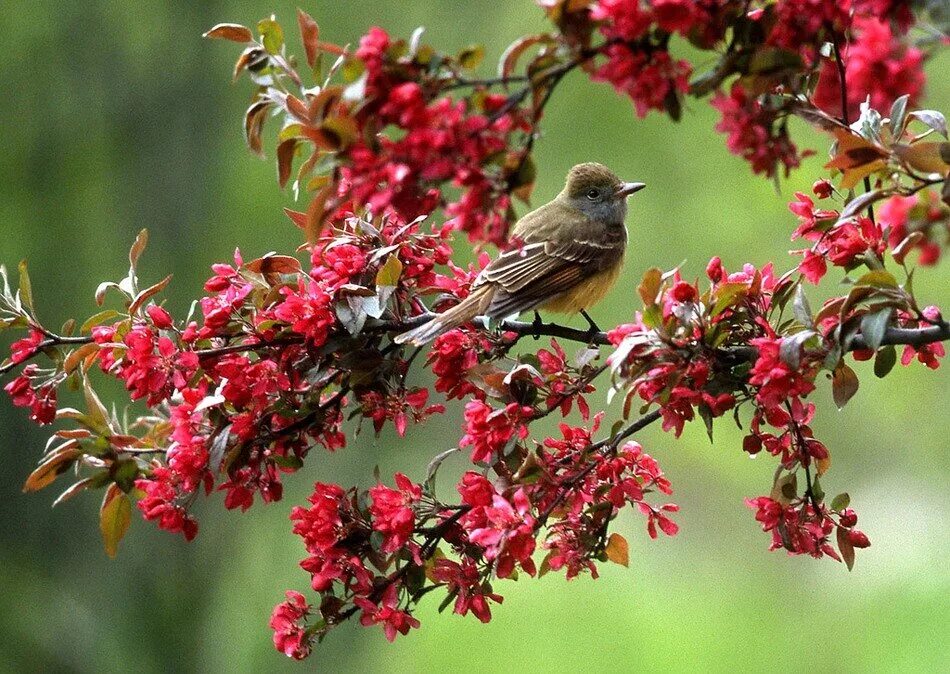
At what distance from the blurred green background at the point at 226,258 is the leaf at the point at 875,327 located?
3091mm

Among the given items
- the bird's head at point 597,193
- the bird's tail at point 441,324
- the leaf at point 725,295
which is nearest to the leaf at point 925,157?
the leaf at point 725,295

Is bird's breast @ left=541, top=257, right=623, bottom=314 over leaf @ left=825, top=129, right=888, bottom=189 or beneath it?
beneath

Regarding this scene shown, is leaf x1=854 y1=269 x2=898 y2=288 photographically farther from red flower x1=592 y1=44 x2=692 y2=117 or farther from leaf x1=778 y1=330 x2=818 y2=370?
red flower x1=592 y1=44 x2=692 y2=117

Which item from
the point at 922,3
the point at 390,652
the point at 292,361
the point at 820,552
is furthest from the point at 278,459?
the point at 390,652

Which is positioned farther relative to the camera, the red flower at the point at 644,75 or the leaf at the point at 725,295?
the leaf at the point at 725,295

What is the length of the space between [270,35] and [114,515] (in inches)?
39.2

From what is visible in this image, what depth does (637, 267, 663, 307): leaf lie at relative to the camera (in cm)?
201

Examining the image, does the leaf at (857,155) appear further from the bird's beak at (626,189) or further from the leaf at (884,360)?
the bird's beak at (626,189)

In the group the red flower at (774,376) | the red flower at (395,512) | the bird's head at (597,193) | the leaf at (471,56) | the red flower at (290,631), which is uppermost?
the bird's head at (597,193)

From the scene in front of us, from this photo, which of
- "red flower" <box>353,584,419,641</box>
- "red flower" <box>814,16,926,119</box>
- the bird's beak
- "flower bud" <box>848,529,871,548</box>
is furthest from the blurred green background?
"red flower" <box>814,16,926,119</box>

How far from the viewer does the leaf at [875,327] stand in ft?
5.98

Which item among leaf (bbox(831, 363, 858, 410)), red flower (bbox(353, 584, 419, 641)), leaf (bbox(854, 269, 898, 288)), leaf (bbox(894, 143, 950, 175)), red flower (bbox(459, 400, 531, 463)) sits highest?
leaf (bbox(894, 143, 950, 175))

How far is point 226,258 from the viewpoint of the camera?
560cm

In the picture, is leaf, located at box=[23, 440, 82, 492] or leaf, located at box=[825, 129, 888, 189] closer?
leaf, located at box=[825, 129, 888, 189]
